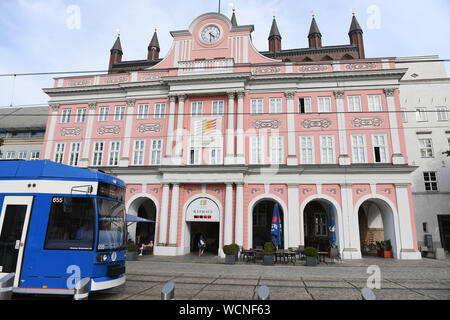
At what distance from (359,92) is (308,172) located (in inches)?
318

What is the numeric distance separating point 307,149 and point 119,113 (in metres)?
16.9

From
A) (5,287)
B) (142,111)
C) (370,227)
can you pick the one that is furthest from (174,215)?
(370,227)

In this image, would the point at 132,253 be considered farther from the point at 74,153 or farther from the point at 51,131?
the point at 51,131

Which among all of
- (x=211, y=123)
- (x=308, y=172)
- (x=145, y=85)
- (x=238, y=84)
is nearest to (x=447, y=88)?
(x=308, y=172)

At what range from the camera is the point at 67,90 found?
26281mm

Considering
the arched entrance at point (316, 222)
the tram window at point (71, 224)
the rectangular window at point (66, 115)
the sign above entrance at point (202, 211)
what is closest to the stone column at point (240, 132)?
the sign above entrance at point (202, 211)

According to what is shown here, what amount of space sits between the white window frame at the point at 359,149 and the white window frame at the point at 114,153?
1962 centimetres

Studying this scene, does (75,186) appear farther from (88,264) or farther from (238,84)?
(238,84)

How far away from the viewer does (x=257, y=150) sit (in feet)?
74.0

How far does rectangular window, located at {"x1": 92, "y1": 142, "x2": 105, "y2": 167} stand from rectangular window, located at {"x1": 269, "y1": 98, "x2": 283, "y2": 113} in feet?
49.8

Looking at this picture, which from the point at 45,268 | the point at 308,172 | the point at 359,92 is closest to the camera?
the point at 45,268

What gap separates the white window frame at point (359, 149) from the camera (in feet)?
71.7

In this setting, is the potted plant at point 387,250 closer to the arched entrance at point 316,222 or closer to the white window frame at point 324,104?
the arched entrance at point 316,222

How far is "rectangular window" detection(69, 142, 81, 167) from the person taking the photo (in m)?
25.1
